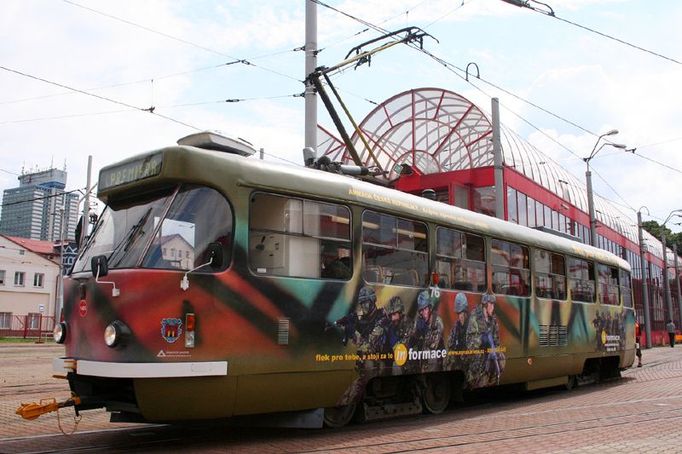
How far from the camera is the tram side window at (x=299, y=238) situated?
7.19 metres

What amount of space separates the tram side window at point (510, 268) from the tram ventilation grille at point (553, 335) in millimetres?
893

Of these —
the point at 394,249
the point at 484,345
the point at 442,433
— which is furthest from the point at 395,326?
the point at 484,345

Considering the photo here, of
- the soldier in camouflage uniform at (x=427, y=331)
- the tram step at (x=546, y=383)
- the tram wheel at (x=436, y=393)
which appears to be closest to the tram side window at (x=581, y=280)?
the tram step at (x=546, y=383)

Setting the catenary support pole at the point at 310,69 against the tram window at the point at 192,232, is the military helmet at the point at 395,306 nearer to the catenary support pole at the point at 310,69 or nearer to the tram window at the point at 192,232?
the tram window at the point at 192,232

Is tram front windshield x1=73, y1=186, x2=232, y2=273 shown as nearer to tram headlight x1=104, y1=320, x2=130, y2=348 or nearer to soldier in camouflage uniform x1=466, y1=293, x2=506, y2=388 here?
tram headlight x1=104, y1=320, x2=130, y2=348

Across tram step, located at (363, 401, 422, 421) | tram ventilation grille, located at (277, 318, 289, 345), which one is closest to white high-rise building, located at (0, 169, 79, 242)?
tram step, located at (363, 401, 422, 421)

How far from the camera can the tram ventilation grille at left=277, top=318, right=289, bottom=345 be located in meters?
7.17

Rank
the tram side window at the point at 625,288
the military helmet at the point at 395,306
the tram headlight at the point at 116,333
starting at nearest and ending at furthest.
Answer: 1. the tram headlight at the point at 116,333
2. the military helmet at the point at 395,306
3. the tram side window at the point at 625,288

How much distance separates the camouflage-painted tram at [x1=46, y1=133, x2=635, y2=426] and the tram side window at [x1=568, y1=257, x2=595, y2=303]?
393 cm

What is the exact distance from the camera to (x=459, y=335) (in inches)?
383

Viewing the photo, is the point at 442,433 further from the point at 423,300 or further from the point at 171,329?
the point at 171,329

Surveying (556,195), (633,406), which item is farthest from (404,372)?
(556,195)

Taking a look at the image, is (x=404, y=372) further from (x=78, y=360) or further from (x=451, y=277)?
(x=78, y=360)

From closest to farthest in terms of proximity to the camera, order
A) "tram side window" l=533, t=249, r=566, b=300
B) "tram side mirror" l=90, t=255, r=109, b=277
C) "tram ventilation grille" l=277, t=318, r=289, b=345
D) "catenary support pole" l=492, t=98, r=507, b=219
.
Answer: "tram side mirror" l=90, t=255, r=109, b=277 → "tram ventilation grille" l=277, t=318, r=289, b=345 → "tram side window" l=533, t=249, r=566, b=300 → "catenary support pole" l=492, t=98, r=507, b=219
